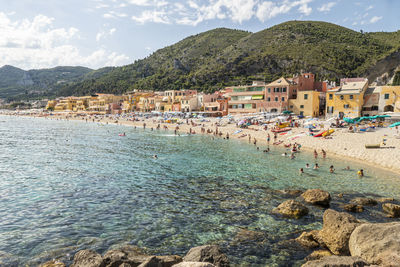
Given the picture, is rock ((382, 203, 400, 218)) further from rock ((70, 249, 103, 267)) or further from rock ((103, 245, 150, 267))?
rock ((70, 249, 103, 267))

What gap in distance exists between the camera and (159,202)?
13625 millimetres

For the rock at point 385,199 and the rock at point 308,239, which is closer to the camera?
the rock at point 308,239

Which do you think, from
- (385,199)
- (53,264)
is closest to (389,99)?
(385,199)

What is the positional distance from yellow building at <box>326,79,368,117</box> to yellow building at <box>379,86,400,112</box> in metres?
2.82

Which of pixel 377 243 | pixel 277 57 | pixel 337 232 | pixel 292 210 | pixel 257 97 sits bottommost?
pixel 292 210

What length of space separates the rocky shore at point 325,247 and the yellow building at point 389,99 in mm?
35282

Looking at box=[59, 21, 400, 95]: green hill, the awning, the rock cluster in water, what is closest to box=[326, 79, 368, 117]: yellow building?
the awning

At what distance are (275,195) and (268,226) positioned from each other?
4.15 m

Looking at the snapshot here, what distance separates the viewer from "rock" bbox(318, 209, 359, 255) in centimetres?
848

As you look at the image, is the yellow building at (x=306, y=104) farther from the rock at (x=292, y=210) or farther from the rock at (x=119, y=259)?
the rock at (x=119, y=259)

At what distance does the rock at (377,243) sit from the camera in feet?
21.6

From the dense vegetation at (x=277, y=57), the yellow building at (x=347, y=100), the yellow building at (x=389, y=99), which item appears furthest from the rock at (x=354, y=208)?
the dense vegetation at (x=277, y=57)

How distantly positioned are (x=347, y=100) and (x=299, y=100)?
9889mm

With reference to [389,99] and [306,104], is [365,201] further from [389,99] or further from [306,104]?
[306,104]
